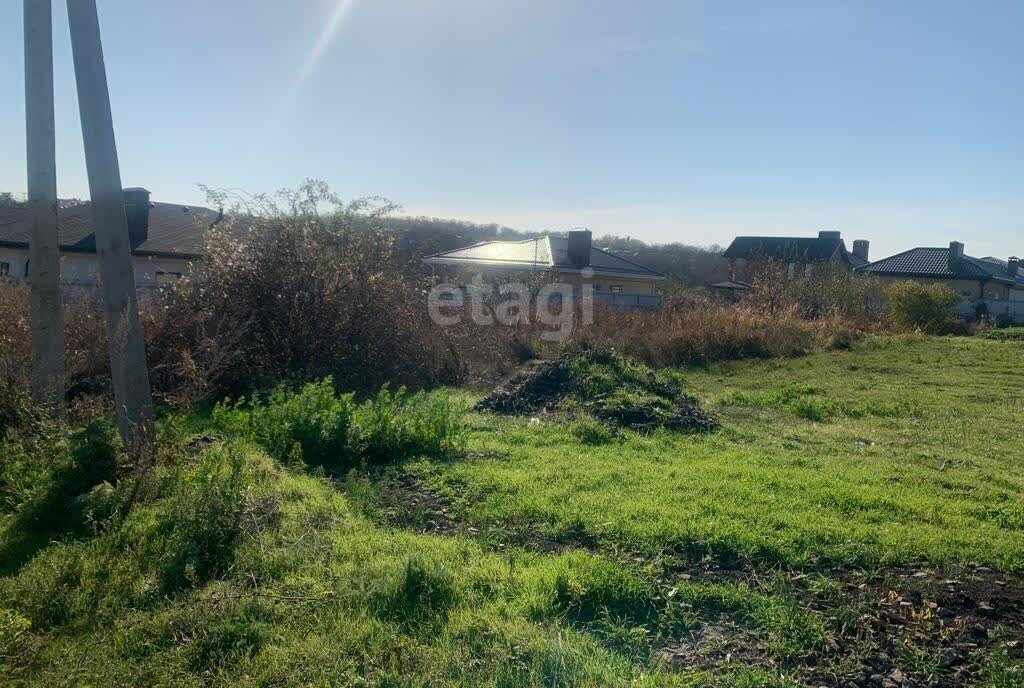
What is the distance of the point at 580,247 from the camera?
3133 centimetres

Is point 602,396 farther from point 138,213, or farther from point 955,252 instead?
point 955,252

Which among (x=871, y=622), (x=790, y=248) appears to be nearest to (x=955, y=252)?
(x=790, y=248)

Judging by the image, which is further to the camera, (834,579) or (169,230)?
(169,230)

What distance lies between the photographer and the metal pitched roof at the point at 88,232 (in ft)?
76.6

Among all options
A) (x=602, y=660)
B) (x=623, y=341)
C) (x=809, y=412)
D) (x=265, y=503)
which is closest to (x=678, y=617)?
(x=602, y=660)

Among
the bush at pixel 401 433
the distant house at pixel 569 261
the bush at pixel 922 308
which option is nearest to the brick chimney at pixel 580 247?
the distant house at pixel 569 261

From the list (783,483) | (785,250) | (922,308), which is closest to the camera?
(783,483)

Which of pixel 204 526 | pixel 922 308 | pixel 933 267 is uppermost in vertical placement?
pixel 933 267

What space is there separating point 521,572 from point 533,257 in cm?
2662

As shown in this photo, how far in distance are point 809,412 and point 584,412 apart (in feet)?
12.1

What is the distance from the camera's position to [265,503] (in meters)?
5.26

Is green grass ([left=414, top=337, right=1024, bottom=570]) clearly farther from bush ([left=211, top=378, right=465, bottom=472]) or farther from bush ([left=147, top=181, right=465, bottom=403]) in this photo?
bush ([left=147, top=181, right=465, bottom=403])

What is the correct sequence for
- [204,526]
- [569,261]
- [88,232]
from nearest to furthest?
[204,526] < [88,232] < [569,261]

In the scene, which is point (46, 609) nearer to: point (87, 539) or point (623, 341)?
point (87, 539)
